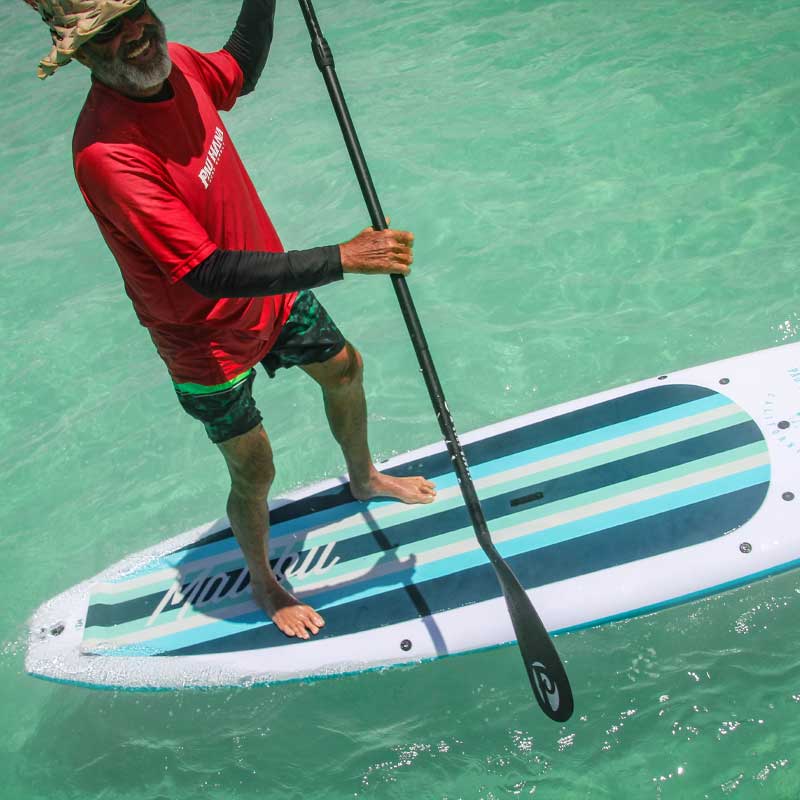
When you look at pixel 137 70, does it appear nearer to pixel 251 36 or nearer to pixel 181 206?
pixel 181 206

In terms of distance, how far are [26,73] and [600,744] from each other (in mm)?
9157

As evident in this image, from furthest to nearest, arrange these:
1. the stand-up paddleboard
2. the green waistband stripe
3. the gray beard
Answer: the stand-up paddleboard
the green waistband stripe
the gray beard

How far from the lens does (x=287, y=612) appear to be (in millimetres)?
3311

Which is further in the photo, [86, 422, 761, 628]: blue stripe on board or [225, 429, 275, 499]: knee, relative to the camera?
[86, 422, 761, 628]: blue stripe on board

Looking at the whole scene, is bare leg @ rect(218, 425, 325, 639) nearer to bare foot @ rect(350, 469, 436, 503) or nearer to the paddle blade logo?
bare foot @ rect(350, 469, 436, 503)

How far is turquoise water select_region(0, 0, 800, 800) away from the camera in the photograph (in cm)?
300

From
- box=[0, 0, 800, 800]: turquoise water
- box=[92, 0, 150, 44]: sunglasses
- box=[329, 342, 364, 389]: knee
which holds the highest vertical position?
box=[92, 0, 150, 44]: sunglasses

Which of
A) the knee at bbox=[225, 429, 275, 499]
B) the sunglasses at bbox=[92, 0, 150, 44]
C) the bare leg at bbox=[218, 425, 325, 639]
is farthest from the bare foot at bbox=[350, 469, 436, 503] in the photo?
the sunglasses at bbox=[92, 0, 150, 44]

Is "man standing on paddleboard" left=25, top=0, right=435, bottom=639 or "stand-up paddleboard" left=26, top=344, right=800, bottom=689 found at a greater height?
"man standing on paddleboard" left=25, top=0, right=435, bottom=639

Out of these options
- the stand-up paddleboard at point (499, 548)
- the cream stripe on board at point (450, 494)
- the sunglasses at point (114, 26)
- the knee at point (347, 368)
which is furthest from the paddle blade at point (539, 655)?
the sunglasses at point (114, 26)

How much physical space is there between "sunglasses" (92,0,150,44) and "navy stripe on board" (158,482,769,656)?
2.05 metres

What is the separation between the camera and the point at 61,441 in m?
4.79

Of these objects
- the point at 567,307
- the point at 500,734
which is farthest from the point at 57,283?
the point at 500,734

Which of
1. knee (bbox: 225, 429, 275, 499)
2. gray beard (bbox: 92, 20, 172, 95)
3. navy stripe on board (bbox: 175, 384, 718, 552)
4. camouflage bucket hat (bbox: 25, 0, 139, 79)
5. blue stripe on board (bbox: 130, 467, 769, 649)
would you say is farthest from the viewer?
navy stripe on board (bbox: 175, 384, 718, 552)
